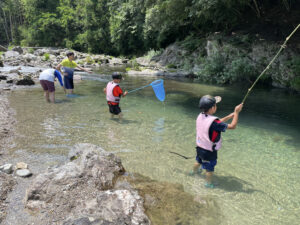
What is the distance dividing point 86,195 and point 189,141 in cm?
353

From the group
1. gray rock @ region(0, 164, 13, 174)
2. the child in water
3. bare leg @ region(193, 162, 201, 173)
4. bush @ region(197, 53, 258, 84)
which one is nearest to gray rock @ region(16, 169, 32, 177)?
gray rock @ region(0, 164, 13, 174)

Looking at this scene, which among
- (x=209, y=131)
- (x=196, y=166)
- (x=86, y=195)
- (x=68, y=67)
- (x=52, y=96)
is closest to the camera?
(x=86, y=195)

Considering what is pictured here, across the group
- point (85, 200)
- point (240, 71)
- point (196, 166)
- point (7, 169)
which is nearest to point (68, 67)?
point (7, 169)

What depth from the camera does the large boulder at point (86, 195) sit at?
3.04 m

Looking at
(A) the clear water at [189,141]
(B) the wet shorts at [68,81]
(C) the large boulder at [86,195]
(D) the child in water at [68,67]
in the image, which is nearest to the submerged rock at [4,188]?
(C) the large boulder at [86,195]

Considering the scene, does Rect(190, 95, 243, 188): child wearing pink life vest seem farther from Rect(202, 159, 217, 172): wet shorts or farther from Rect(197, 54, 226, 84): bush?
Rect(197, 54, 226, 84): bush

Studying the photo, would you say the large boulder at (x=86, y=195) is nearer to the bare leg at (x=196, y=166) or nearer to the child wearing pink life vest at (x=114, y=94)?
the bare leg at (x=196, y=166)

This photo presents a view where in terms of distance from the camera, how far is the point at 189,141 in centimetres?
645

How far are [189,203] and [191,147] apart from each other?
2367 mm

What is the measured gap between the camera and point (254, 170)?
499 cm

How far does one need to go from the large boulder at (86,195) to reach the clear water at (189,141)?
32.5 inches

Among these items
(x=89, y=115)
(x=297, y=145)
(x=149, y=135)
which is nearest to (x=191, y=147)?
(x=149, y=135)

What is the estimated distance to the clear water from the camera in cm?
401

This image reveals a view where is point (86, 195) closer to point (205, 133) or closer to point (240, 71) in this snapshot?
point (205, 133)
